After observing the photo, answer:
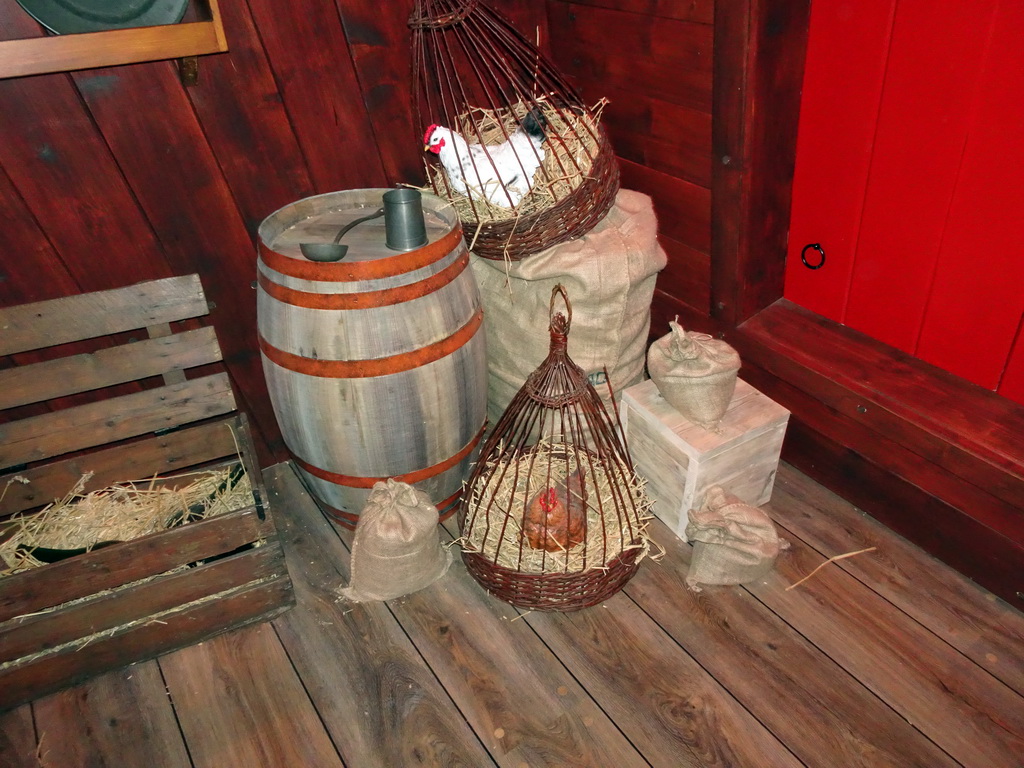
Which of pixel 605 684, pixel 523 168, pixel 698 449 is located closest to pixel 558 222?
pixel 523 168

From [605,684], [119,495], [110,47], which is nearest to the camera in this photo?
[110,47]

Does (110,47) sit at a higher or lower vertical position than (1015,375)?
higher

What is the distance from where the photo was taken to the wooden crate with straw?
171 cm

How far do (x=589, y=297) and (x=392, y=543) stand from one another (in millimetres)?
783

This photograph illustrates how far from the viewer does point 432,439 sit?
1.88 m

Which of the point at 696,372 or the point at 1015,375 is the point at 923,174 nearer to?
the point at 1015,375

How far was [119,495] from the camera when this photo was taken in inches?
83.6

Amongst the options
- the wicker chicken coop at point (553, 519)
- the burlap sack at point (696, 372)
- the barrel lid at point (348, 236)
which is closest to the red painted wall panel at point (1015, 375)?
the burlap sack at point (696, 372)

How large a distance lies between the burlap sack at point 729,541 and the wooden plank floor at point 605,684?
6 centimetres

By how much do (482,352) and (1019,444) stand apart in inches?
48.8

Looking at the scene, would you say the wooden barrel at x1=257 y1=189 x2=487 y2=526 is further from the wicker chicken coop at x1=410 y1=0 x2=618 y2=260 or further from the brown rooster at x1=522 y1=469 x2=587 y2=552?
the brown rooster at x1=522 y1=469 x2=587 y2=552

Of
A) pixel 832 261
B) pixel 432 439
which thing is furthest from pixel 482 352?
pixel 832 261

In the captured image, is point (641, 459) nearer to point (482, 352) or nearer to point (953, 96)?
point (482, 352)

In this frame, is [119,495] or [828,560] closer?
[828,560]
